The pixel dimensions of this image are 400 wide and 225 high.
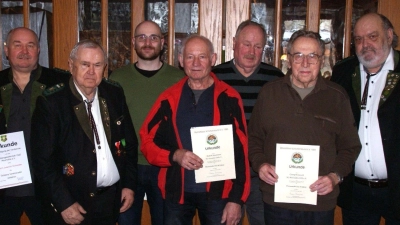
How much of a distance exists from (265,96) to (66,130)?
1.16m

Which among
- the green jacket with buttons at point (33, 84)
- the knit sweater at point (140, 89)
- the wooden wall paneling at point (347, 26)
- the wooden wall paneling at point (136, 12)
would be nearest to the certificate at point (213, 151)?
the knit sweater at point (140, 89)

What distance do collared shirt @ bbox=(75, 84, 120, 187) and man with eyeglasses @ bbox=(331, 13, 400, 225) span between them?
148 cm

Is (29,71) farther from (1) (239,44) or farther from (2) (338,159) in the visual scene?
(2) (338,159)

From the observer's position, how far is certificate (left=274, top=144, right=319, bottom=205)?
2295mm

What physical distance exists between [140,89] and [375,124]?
5.22 feet

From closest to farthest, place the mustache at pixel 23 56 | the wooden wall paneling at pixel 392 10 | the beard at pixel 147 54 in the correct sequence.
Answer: the mustache at pixel 23 56, the beard at pixel 147 54, the wooden wall paneling at pixel 392 10

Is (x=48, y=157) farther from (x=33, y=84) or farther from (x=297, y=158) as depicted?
(x=297, y=158)

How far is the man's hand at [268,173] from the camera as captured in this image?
2350mm

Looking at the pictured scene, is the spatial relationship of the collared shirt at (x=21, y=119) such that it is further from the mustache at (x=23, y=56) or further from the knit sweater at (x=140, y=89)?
the knit sweater at (x=140, y=89)

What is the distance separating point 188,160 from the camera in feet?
7.90

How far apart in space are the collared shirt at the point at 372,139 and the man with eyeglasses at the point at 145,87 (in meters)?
1.32

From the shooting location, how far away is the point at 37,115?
2.34 meters

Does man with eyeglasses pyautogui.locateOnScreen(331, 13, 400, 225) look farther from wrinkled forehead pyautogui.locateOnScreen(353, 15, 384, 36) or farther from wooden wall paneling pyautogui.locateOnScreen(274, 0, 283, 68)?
wooden wall paneling pyautogui.locateOnScreen(274, 0, 283, 68)

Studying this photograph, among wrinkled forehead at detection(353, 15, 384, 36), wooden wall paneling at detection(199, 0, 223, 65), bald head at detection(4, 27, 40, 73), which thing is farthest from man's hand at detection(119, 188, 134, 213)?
wrinkled forehead at detection(353, 15, 384, 36)
